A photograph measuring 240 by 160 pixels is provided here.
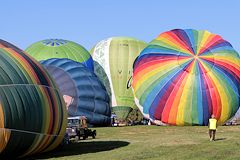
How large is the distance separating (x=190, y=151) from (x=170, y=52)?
1510 cm

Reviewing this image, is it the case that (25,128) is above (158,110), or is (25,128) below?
below

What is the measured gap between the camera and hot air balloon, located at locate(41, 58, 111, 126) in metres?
28.8

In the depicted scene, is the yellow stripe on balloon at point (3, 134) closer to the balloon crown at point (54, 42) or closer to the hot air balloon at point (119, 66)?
the balloon crown at point (54, 42)

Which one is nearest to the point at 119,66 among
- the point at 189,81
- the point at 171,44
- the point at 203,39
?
the point at 171,44

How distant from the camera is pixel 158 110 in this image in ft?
95.5

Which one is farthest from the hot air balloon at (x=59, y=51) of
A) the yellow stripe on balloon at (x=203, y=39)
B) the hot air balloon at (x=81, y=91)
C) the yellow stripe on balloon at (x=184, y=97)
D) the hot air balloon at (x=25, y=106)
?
the hot air balloon at (x=25, y=106)

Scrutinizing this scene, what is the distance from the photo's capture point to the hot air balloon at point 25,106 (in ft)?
41.5

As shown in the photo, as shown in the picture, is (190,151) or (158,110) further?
(158,110)

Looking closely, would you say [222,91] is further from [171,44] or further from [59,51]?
[59,51]

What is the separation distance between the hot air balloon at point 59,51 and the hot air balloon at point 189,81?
12.5 meters

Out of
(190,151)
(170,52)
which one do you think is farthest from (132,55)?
(190,151)

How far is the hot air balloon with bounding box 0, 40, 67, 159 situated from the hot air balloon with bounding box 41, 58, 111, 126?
13931mm

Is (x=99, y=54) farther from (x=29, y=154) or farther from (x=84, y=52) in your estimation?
(x=29, y=154)

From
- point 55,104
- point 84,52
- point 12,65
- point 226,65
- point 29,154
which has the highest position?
point 84,52
